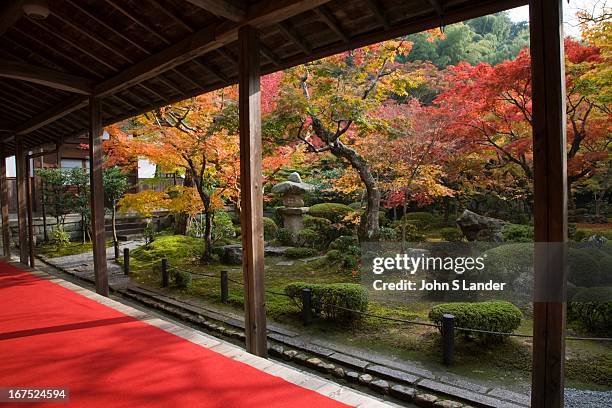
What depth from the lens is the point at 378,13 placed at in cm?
301

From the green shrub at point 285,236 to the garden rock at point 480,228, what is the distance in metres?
5.18

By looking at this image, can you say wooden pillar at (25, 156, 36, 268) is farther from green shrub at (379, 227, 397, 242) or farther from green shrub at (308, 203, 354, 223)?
green shrub at (379, 227, 397, 242)

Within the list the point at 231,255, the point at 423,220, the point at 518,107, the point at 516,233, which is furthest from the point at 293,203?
the point at 518,107

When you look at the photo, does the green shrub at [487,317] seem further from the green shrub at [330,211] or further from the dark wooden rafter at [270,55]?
the green shrub at [330,211]

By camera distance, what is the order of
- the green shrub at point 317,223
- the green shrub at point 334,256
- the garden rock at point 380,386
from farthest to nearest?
the green shrub at point 317,223 → the green shrub at point 334,256 → the garden rock at point 380,386

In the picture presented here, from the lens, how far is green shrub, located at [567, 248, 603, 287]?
5.98m

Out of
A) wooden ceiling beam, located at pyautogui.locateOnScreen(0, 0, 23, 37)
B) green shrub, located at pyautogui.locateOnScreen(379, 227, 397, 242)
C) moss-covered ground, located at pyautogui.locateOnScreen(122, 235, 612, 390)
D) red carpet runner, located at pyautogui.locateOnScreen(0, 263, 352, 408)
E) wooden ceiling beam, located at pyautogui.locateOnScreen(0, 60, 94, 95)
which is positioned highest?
wooden ceiling beam, located at pyautogui.locateOnScreen(0, 0, 23, 37)

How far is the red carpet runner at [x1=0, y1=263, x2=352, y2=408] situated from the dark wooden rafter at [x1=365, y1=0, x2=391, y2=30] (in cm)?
291

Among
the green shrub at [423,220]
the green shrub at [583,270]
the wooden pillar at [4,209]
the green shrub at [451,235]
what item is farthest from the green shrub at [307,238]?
the wooden pillar at [4,209]

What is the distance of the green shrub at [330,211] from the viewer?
12370mm

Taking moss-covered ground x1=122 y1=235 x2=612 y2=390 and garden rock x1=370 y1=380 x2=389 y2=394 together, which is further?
moss-covered ground x1=122 y1=235 x2=612 y2=390

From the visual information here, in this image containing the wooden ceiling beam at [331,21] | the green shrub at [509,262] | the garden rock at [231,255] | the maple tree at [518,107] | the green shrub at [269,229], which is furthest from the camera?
the green shrub at [269,229]

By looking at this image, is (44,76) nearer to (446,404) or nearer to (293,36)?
(293,36)

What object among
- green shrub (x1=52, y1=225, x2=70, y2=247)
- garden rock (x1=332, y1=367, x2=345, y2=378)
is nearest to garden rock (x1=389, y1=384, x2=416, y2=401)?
garden rock (x1=332, y1=367, x2=345, y2=378)
